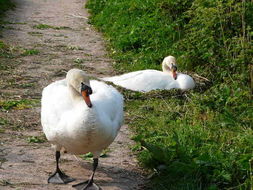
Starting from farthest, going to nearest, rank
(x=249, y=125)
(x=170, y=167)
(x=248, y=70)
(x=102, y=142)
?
(x=248, y=70)
(x=249, y=125)
(x=170, y=167)
(x=102, y=142)

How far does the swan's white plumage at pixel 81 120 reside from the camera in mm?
5043

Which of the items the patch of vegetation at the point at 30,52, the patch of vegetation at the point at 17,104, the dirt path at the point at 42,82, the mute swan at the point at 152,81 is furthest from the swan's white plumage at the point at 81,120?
the patch of vegetation at the point at 30,52

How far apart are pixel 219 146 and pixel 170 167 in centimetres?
73

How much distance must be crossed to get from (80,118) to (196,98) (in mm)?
3280

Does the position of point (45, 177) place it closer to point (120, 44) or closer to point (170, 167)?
point (170, 167)

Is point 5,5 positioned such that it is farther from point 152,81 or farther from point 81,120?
point 81,120

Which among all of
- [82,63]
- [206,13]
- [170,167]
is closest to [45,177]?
[170,167]

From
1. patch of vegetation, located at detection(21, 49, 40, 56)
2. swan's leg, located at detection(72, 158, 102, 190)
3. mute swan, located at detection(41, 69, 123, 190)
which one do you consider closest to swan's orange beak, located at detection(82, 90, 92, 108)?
mute swan, located at detection(41, 69, 123, 190)

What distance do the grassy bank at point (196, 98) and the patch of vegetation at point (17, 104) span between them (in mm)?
1301

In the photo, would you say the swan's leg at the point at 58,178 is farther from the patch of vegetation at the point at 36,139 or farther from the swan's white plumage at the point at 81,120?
the patch of vegetation at the point at 36,139

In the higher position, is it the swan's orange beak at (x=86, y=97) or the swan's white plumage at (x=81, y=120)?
the swan's orange beak at (x=86, y=97)

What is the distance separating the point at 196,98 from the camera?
8.02m

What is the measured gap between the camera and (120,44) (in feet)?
38.8

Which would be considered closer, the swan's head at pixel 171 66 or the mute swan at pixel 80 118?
the mute swan at pixel 80 118
